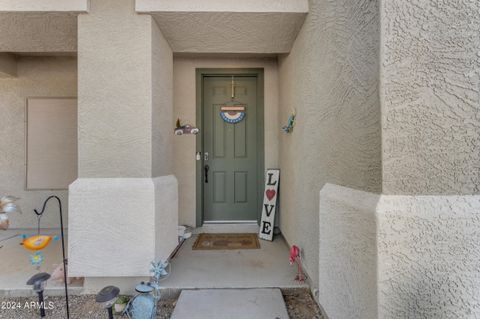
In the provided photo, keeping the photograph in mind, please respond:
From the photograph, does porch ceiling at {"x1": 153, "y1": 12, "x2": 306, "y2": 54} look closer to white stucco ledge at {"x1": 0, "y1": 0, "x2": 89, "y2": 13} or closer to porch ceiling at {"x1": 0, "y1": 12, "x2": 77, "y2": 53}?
white stucco ledge at {"x1": 0, "y1": 0, "x2": 89, "y2": 13}

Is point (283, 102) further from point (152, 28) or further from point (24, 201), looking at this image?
point (24, 201)

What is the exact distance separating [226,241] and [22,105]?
135 inches

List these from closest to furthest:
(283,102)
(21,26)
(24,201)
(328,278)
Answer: (328,278) → (21,26) → (283,102) → (24,201)

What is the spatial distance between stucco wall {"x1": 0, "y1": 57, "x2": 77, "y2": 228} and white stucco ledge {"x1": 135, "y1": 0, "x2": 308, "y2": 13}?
2.16 meters

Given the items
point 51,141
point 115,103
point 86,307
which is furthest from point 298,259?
point 51,141

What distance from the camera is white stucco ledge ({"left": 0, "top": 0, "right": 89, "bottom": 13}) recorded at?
199 cm

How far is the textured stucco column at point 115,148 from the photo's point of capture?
6.55 ft

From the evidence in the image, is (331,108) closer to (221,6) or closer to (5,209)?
Result: (221,6)

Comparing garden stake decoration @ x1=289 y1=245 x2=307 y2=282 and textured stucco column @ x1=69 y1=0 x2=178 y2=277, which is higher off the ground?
textured stucco column @ x1=69 y1=0 x2=178 y2=277

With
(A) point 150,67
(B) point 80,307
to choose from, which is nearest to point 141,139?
(A) point 150,67

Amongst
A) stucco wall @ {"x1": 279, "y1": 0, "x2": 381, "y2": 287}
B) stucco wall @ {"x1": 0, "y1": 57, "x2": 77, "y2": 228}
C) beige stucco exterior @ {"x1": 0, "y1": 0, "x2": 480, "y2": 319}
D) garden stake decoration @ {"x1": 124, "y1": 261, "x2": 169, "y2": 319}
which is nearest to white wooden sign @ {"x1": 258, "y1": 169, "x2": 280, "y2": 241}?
beige stucco exterior @ {"x1": 0, "y1": 0, "x2": 480, "y2": 319}

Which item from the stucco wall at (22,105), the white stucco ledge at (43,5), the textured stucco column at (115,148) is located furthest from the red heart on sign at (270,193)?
the stucco wall at (22,105)

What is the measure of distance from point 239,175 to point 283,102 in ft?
3.97

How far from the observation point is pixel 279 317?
1.68m
